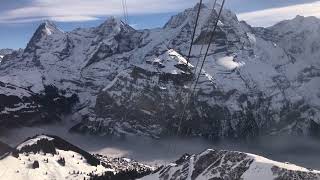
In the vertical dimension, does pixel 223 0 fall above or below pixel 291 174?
above

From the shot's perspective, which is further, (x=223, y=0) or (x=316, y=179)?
(x=316, y=179)

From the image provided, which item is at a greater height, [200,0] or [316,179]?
[200,0]

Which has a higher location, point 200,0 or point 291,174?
point 200,0

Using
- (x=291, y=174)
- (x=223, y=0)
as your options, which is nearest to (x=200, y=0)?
(x=223, y=0)

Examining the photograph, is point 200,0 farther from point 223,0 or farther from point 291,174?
point 291,174

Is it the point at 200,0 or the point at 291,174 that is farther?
the point at 291,174

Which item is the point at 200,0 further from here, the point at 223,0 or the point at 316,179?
the point at 316,179

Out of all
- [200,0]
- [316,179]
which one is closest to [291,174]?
[316,179]
